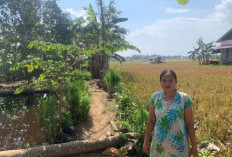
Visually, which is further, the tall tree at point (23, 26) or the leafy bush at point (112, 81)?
the tall tree at point (23, 26)

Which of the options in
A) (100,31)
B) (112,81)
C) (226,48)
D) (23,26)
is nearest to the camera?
(112,81)

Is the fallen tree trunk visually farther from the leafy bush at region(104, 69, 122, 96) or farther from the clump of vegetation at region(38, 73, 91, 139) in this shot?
the leafy bush at region(104, 69, 122, 96)

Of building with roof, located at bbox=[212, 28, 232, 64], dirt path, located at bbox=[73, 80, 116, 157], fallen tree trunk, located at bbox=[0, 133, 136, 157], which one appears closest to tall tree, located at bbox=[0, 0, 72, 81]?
dirt path, located at bbox=[73, 80, 116, 157]

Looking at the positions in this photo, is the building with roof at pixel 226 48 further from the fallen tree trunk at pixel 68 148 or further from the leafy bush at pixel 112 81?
the fallen tree trunk at pixel 68 148

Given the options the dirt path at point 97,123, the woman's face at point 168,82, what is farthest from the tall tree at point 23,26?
the woman's face at point 168,82

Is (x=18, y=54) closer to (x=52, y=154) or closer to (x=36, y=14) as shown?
(x=36, y=14)

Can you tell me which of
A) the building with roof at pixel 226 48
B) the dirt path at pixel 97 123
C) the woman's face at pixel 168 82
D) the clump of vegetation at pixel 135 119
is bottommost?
the dirt path at pixel 97 123

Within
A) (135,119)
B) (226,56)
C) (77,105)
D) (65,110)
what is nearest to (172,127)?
(135,119)

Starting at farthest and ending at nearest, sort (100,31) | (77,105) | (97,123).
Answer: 1. (100,31)
2. (97,123)
3. (77,105)

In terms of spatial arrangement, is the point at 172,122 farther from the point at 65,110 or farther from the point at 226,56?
the point at 226,56

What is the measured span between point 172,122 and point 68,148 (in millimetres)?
2334

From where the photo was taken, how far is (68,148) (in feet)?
11.7

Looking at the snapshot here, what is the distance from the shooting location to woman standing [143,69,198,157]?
1.88 meters

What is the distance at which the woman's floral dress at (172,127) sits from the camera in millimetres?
1879
